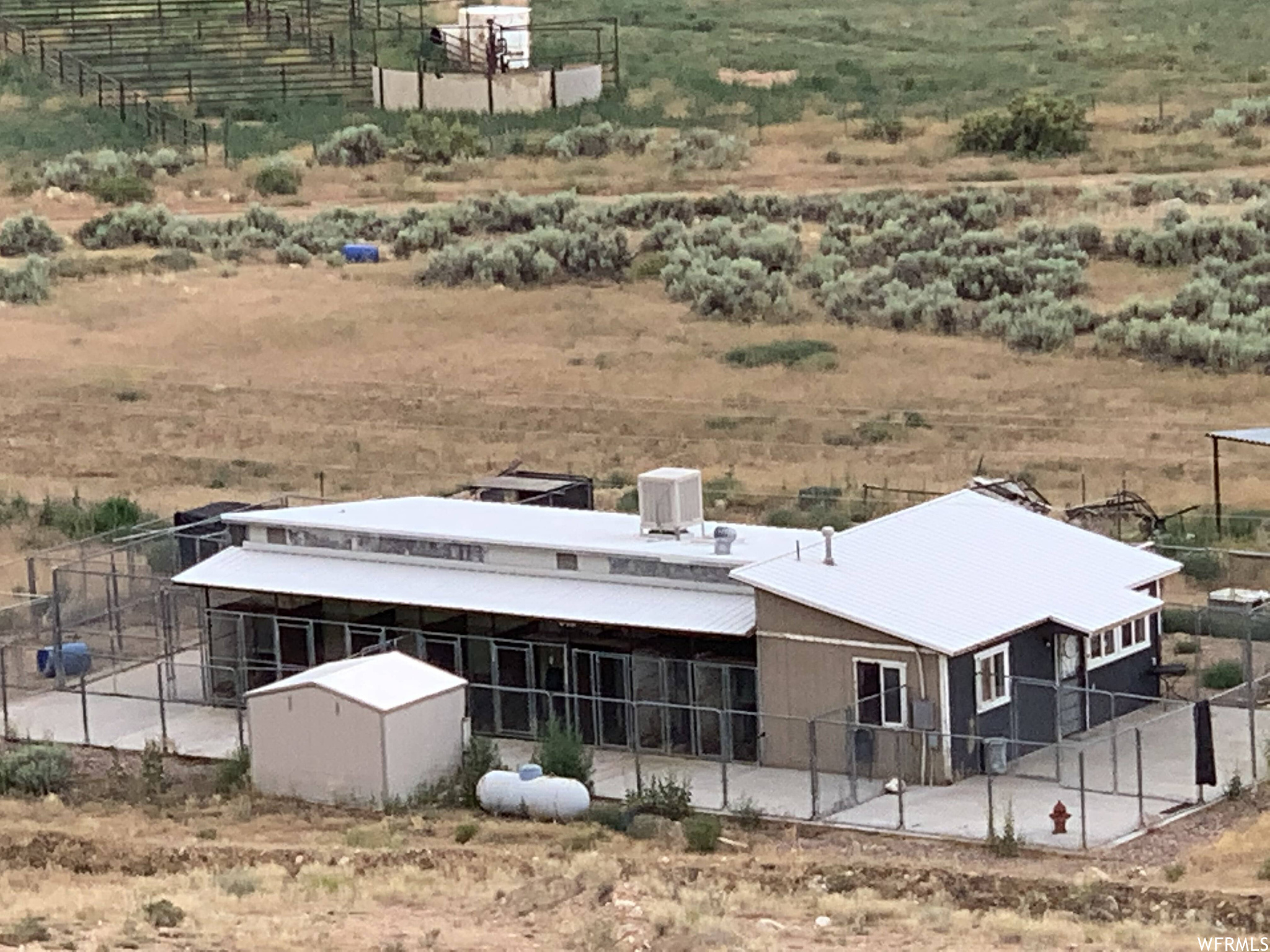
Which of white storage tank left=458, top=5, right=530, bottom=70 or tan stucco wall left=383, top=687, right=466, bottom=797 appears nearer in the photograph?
tan stucco wall left=383, top=687, right=466, bottom=797

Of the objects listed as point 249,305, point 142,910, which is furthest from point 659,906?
point 249,305

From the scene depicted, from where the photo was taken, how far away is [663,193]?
271 ft

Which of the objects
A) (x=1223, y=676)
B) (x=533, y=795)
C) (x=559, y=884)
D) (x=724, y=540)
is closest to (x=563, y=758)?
(x=533, y=795)

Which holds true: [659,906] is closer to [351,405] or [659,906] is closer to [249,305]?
[351,405]

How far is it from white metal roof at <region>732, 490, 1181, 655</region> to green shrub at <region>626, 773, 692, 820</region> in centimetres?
292

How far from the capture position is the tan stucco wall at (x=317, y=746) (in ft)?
105

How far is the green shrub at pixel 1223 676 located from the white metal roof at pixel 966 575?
64.6 inches

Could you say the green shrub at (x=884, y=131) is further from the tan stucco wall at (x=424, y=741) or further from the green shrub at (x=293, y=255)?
the tan stucco wall at (x=424, y=741)

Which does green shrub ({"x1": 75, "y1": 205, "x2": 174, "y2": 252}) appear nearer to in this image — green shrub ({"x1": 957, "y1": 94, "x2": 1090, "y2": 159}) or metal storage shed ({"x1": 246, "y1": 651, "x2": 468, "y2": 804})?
green shrub ({"x1": 957, "y1": 94, "x2": 1090, "y2": 159})

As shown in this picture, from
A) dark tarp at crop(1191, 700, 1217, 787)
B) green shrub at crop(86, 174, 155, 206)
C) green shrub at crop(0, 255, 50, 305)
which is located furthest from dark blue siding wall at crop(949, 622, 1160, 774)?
green shrub at crop(86, 174, 155, 206)

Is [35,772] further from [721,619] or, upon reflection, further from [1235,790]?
[1235,790]

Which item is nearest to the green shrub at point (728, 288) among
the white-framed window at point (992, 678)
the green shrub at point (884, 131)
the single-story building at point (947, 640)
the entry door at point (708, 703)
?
the green shrub at point (884, 131)

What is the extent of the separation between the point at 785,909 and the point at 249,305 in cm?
4490

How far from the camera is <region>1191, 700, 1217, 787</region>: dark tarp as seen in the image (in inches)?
1214
